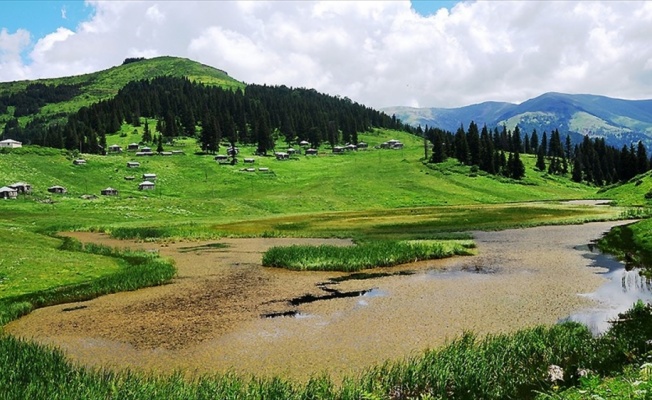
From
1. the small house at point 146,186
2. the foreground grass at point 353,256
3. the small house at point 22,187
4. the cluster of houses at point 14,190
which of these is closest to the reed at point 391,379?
the foreground grass at point 353,256

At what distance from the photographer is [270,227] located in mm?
81250

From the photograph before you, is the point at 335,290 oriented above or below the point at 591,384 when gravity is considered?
below

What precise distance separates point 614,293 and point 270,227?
59102 millimetres

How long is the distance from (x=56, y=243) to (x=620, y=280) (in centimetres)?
5674

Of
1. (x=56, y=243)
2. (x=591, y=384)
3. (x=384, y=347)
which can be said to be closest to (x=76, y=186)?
(x=56, y=243)

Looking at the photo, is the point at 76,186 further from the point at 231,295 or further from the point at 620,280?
the point at 620,280

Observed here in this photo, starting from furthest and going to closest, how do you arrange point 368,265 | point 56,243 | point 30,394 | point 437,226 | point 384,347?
point 437,226 < point 56,243 < point 368,265 < point 384,347 < point 30,394

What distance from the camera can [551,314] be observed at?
80.9 ft

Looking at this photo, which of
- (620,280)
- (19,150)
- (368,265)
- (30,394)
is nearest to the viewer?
(30,394)

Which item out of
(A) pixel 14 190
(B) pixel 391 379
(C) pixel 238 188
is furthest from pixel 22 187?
(B) pixel 391 379

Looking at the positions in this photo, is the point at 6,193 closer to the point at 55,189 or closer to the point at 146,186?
the point at 55,189

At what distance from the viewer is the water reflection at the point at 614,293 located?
23.1m

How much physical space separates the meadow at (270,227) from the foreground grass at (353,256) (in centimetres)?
117

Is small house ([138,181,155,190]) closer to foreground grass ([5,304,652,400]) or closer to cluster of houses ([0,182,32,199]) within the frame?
cluster of houses ([0,182,32,199])
